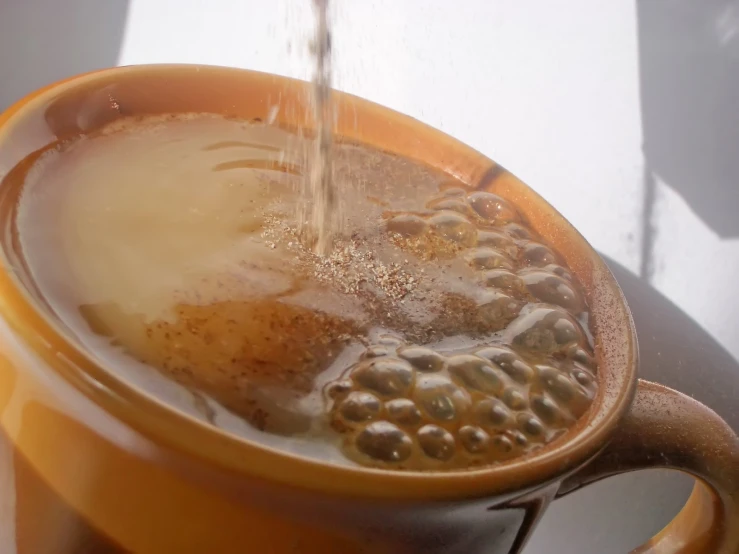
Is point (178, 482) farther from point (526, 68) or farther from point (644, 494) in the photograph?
point (526, 68)

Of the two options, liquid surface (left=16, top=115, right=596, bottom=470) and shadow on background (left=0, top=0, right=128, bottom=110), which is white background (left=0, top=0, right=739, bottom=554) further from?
liquid surface (left=16, top=115, right=596, bottom=470)

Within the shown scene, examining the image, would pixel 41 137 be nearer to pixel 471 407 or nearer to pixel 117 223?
pixel 117 223

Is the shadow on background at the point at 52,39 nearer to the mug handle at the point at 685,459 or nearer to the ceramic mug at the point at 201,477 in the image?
the ceramic mug at the point at 201,477

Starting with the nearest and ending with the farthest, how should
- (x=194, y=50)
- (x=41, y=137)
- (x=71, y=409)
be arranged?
(x=71, y=409), (x=41, y=137), (x=194, y=50)

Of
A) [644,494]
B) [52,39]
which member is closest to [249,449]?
[644,494]

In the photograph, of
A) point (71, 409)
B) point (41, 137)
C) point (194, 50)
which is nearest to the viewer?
point (71, 409)

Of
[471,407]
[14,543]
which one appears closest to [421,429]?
[471,407]

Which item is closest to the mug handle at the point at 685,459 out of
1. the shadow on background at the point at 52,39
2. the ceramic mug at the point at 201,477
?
the ceramic mug at the point at 201,477
